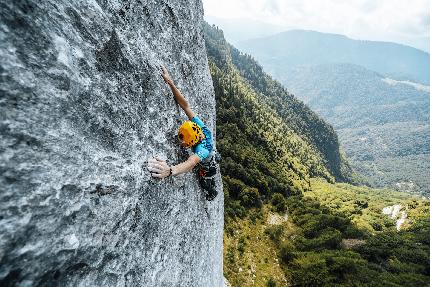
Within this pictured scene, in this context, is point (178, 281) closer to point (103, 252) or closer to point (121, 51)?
point (103, 252)

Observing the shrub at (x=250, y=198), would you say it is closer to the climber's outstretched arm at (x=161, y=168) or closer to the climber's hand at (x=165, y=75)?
the climber's hand at (x=165, y=75)

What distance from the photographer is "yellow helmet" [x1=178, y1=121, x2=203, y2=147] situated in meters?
9.98

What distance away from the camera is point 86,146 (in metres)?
6.31

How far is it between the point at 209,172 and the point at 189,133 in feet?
8.34

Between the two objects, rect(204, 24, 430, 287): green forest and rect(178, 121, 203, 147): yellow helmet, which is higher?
rect(178, 121, 203, 147): yellow helmet

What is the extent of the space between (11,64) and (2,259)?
2772mm

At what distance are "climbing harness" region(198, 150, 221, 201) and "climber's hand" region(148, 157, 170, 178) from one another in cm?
264

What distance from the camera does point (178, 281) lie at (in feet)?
34.2

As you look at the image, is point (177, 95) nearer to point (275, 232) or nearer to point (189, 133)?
point (189, 133)

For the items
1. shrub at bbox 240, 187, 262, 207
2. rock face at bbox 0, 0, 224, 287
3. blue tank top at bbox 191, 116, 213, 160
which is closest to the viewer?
rock face at bbox 0, 0, 224, 287

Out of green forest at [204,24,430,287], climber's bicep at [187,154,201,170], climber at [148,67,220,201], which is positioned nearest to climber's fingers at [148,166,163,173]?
climber at [148,67,220,201]

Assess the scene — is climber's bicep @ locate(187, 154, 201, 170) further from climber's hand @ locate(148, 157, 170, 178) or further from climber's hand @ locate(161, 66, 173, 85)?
climber's hand @ locate(161, 66, 173, 85)

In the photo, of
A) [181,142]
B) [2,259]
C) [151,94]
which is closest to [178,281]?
[181,142]

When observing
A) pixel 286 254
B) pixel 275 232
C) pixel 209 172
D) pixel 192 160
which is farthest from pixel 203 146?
pixel 275 232
